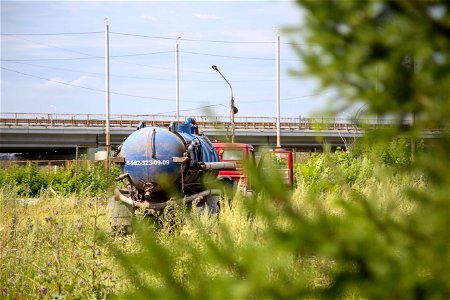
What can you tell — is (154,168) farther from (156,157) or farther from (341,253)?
(341,253)

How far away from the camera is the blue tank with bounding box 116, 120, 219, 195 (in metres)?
13.0

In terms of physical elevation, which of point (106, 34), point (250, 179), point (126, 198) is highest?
point (106, 34)

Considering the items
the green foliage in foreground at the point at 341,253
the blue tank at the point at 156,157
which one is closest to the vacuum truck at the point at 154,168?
the blue tank at the point at 156,157

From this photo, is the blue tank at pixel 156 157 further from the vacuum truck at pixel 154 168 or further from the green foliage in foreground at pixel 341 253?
the green foliage in foreground at pixel 341 253

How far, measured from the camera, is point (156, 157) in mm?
13039

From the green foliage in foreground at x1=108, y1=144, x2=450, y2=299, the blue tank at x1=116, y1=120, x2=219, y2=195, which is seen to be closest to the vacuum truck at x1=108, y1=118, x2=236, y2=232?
the blue tank at x1=116, y1=120, x2=219, y2=195

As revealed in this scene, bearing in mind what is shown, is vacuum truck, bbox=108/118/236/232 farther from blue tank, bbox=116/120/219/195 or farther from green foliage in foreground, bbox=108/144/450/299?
green foliage in foreground, bbox=108/144/450/299

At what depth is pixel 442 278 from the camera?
1.75 m

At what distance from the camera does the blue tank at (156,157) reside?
13.0m

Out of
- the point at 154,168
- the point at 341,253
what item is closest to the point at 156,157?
the point at 154,168

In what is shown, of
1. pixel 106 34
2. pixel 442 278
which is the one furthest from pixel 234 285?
pixel 106 34

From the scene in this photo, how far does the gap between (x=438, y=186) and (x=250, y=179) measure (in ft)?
→ 1.54

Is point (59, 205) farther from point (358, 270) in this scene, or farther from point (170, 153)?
point (358, 270)

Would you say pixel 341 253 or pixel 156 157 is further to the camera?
pixel 156 157
